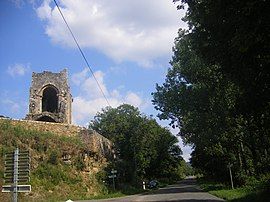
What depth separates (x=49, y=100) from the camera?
57156 millimetres

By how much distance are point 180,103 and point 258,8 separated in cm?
2459

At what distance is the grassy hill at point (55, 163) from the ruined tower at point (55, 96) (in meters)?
9.83

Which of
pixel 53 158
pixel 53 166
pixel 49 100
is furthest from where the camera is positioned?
pixel 49 100

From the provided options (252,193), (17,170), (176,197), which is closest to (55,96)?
(176,197)

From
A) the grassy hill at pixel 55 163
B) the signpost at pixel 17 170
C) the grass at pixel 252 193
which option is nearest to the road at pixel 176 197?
the grass at pixel 252 193

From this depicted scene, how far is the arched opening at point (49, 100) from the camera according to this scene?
182 ft

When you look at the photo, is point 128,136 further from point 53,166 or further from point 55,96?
point 53,166

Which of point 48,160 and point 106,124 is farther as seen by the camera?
point 106,124

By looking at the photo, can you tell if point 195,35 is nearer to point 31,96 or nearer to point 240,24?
point 240,24

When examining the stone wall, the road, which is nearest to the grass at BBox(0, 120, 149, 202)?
the stone wall

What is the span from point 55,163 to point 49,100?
67.6 feet

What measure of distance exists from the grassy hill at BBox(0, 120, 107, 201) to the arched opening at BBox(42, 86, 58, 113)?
46.9 ft

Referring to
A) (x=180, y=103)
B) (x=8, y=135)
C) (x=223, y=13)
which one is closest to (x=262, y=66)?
(x=223, y=13)

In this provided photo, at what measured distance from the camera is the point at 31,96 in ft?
172
